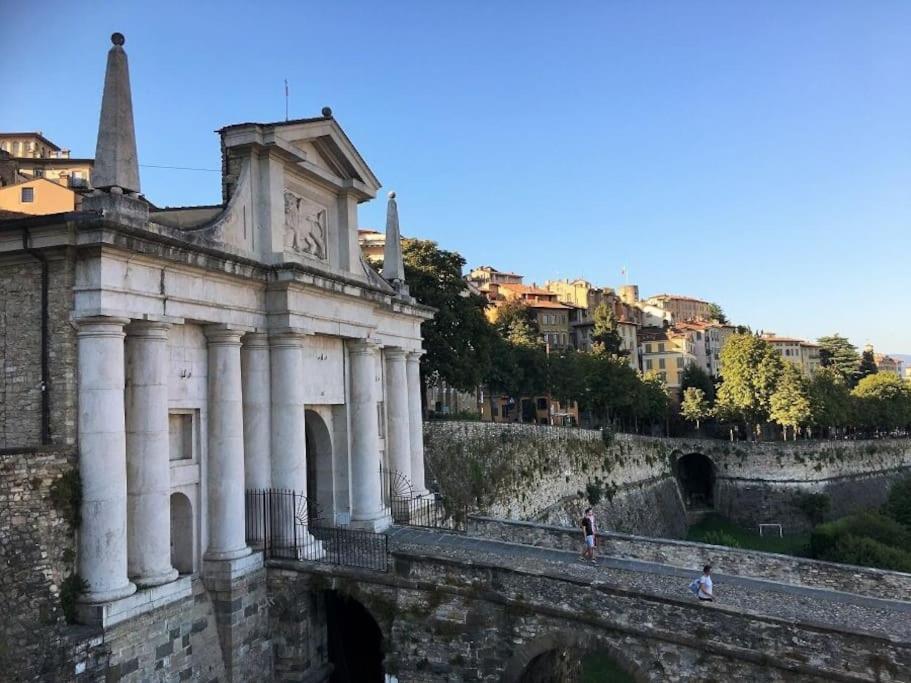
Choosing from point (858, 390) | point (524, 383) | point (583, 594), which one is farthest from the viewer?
point (858, 390)

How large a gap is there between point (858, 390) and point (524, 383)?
4336 centimetres

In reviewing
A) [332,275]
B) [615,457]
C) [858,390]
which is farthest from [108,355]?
[858,390]

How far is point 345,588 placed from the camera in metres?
13.7

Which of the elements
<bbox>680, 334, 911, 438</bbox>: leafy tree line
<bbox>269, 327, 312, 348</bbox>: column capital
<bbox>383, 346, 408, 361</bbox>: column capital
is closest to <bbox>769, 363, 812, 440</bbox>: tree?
<bbox>680, 334, 911, 438</bbox>: leafy tree line

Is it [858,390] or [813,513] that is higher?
[858,390]

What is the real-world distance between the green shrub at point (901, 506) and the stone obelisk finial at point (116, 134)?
39029 mm

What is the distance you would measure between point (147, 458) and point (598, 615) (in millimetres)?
7858

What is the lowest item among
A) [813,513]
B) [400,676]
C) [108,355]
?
[813,513]

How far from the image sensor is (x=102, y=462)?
10938 mm

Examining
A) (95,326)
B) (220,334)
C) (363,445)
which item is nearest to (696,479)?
(363,445)

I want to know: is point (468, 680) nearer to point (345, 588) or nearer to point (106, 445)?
point (345, 588)

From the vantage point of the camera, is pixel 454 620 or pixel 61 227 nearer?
pixel 61 227

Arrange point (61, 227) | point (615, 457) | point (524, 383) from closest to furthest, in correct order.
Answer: point (61, 227)
point (615, 457)
point (524, 383)

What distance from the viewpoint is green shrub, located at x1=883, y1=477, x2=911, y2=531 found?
37844 millimetres
